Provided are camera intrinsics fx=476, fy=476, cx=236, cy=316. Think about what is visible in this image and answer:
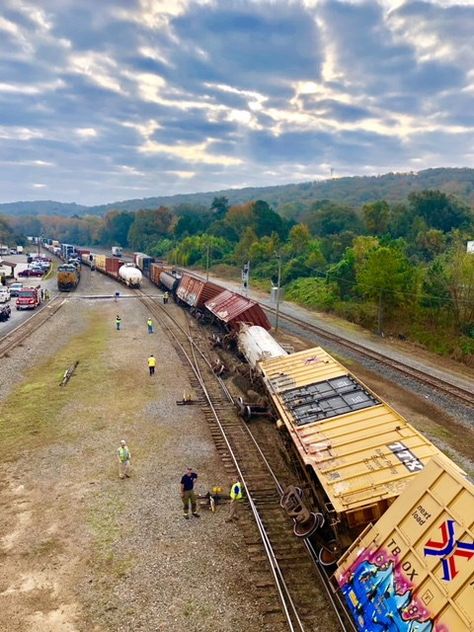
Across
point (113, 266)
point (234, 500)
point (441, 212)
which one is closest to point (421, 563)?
point (234, 500)

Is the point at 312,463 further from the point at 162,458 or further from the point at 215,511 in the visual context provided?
the point at 162,458

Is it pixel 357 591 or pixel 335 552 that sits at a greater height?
pixel 357 591

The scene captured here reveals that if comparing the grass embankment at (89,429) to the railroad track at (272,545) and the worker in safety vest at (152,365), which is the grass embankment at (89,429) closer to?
the worker in safety vest at (152,365)

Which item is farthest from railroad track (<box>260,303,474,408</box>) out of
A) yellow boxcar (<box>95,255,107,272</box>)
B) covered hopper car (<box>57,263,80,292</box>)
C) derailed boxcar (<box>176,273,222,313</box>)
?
yellow boxcar (<box>95,255,107,272</box>)

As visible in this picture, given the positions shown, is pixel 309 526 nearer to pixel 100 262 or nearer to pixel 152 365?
pixel 152 365

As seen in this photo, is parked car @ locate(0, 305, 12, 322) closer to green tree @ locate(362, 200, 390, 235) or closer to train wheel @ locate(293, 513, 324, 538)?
train wheel @ locate(293, 513, 324, 538)

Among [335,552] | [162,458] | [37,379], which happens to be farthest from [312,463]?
[37,379]
